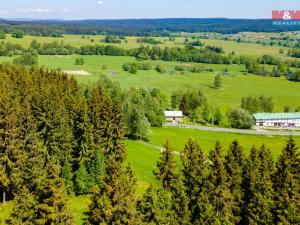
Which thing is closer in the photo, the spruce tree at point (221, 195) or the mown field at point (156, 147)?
the spruce tree at point (221, 195)

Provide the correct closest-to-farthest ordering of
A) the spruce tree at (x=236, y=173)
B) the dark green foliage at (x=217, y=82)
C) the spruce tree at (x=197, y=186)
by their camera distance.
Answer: the spruce tree at (x=197, y=186) → the spruce tree at (x=236, y=173) → the dark green foliage at (x=217, y=82)

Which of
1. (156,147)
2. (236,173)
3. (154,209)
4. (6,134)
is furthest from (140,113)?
(154,209)

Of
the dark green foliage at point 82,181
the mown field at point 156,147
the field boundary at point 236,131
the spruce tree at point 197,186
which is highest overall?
the spruce tree at point 197,186

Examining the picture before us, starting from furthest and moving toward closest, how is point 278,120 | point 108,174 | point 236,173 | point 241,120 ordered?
1. point 278,120
2. point 241,120
3. point 236,173
4. point 108,174

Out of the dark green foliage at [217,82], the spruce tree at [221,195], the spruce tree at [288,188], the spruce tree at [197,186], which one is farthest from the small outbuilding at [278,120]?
the spruce tree at [221,195]

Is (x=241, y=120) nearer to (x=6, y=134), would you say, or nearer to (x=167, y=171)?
(x=167, y=171)

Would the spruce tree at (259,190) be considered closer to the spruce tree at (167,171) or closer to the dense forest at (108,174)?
the dense forest at (108,174)

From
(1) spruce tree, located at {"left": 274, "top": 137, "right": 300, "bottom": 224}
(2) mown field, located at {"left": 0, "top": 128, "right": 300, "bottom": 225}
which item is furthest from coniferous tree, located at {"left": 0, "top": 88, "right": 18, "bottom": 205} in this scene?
(1) spruce tree, located at {"left": 274, "top": 137, "right": 300, "bottom": 224}

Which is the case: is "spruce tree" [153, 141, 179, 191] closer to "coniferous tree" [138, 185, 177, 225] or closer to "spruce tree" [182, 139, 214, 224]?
"spruce tree" [182, 139, 214, 224]
